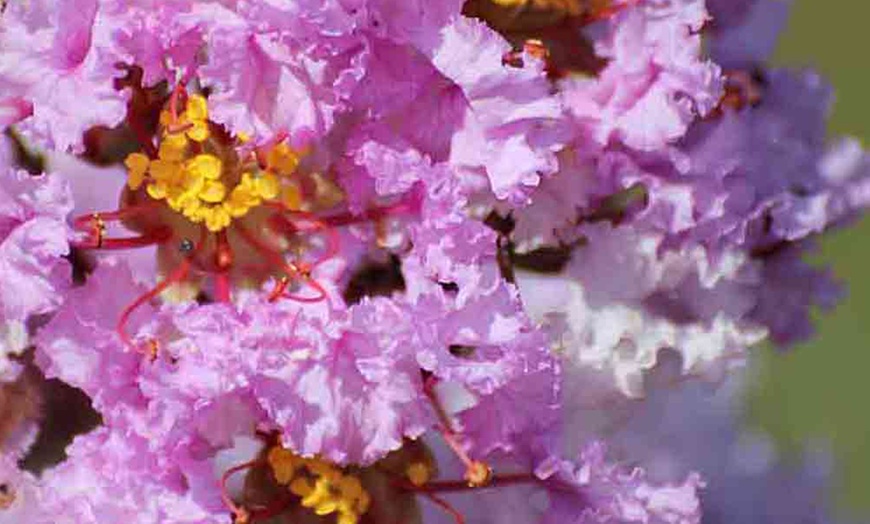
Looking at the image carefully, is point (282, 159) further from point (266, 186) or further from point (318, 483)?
point (318, 483)

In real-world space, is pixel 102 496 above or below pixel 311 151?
below

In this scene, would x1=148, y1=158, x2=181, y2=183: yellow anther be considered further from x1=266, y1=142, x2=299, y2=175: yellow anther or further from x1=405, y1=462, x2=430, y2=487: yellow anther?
x1=405, y1=462, x2=430, y2=487: yellow anther

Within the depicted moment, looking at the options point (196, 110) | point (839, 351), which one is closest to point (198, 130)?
point (196, 110)

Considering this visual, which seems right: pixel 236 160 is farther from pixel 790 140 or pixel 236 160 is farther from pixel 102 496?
pixel 790 140

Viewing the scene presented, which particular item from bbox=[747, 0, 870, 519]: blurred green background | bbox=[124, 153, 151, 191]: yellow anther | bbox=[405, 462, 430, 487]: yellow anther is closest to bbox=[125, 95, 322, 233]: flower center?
bbox=[124, 153, 151, 191]: yellow anther

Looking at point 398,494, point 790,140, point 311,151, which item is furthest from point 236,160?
point 790,140

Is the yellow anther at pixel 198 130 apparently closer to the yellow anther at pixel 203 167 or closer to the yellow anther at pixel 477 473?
the yellow anther at pixel 203 167
